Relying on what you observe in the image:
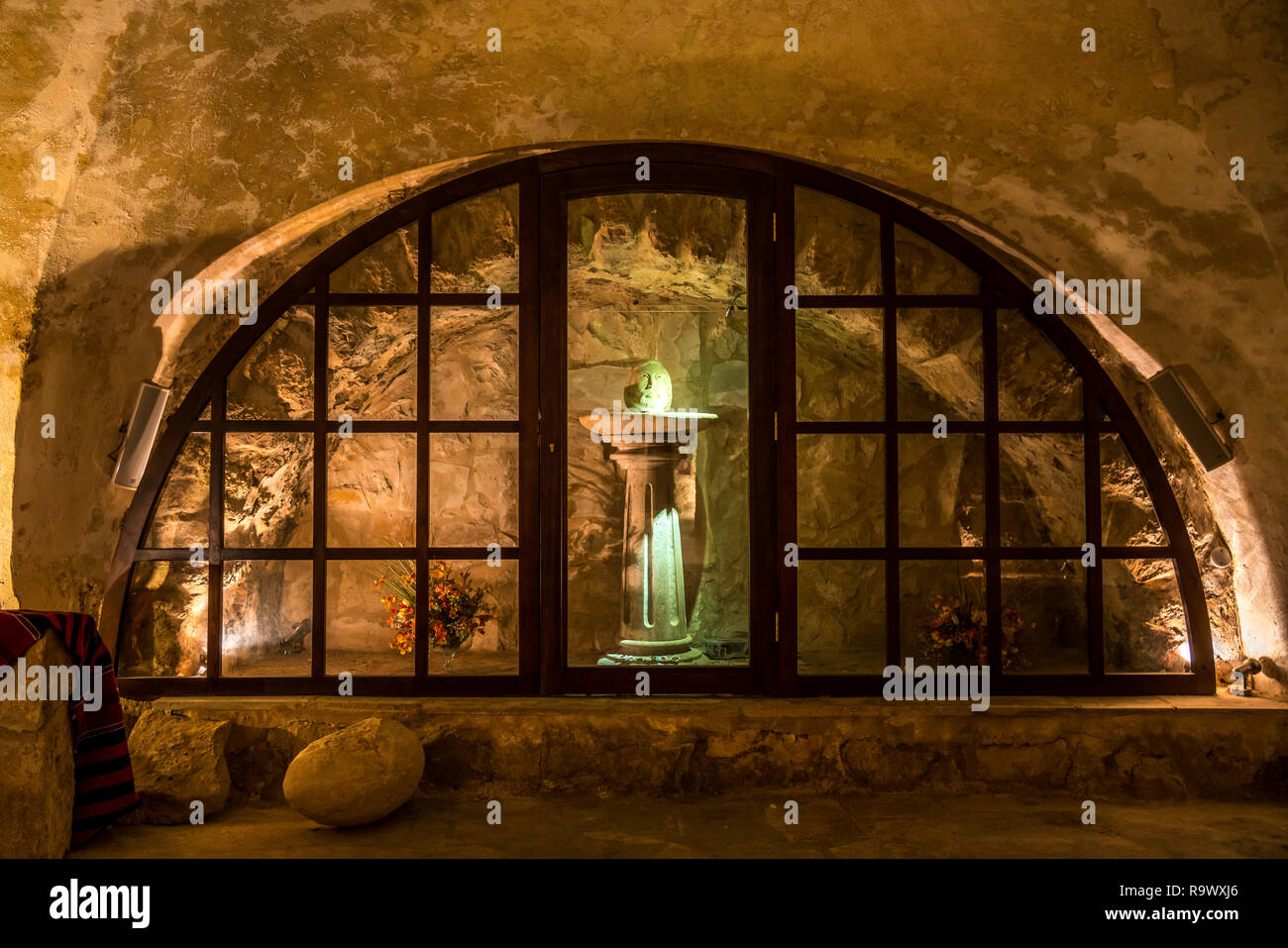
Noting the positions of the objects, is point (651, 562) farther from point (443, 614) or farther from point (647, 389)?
point (443, 614)

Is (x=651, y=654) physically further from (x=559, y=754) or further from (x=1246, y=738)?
(x=1246, y=738)

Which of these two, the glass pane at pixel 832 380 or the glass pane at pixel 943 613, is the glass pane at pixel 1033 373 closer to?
the glass pane at pixel 943 613

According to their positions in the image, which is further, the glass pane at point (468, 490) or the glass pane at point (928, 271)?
the glass pane at point (468, 490)

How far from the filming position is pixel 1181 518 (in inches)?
178

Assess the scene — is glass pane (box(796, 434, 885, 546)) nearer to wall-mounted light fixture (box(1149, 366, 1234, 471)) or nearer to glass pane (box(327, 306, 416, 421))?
wall-mounted light fixture (box(1149, 366, 1234, 471))

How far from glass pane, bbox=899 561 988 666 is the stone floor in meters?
0.74

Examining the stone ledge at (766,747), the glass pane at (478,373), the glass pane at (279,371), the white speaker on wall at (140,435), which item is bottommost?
the stone ledge at (766,747)

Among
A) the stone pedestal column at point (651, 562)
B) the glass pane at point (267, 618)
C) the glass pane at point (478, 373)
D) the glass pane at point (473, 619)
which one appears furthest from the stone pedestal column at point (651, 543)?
the glass pane at point (267, 618)

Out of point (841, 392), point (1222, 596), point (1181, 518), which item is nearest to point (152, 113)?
point (841, 392)

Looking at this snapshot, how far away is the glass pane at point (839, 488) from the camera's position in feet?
21.4

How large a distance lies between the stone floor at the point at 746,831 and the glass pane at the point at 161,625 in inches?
34.9

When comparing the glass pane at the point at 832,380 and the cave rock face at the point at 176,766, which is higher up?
the glass pane at the point at 832,380

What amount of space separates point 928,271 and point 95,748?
13.2 ft

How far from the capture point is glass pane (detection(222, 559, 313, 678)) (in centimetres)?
491
